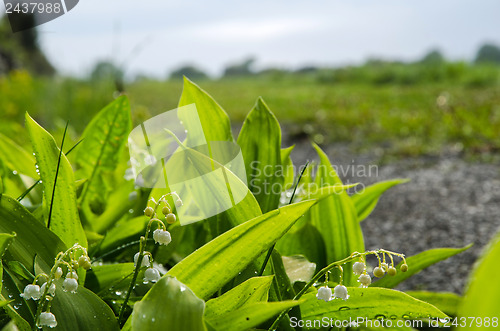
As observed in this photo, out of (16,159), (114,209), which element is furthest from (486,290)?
(16,159)

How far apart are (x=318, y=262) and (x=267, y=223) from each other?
1.25 feet

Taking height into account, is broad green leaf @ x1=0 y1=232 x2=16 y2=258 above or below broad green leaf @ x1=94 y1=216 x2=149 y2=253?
above

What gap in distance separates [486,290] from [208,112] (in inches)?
24.5

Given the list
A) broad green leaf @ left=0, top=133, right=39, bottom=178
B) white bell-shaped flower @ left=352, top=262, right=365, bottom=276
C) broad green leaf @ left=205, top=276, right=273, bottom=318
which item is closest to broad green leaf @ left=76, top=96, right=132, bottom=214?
broad green leaf @ left=0, top=133, right=39, bottom=178

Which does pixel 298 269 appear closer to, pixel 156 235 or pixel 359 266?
pixel 359 266

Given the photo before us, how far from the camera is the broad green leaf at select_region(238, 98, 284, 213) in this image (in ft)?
2.99

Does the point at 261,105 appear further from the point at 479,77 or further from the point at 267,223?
the point at 479,77

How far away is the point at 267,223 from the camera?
0.62m

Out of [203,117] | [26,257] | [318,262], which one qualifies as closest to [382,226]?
[318,262]

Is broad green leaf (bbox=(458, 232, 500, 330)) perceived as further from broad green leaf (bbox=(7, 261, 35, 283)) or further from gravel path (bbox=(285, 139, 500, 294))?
gravel path (bbox=(285, 139, 500, 294))

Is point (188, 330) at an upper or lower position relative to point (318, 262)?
upper

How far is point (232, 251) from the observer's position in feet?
2.06

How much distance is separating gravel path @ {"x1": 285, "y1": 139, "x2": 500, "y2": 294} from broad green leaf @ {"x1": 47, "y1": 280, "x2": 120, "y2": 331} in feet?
6.74

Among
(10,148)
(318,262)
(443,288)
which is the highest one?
(10,148)
